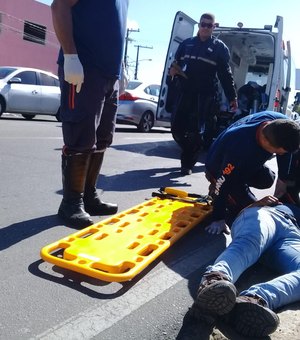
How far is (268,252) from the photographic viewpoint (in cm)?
299

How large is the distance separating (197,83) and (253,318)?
15.0 feet

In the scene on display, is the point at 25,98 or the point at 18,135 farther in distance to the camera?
the point at 25,98

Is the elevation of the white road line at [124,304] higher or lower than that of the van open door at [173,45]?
lower

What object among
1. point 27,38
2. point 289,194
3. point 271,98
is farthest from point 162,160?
point 27,38

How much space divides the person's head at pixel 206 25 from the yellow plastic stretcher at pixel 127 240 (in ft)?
9.66

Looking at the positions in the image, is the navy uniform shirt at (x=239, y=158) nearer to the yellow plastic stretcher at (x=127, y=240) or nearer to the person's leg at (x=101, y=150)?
the yellow plastic stretcher at (x=127, y=240)

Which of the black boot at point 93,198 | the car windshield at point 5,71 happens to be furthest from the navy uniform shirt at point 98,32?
the car windshield at point 5,71

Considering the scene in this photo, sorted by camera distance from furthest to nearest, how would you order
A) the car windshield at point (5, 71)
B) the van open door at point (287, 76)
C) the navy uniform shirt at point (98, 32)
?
1. the car windshield at point (5, 71)
2. the van open door at point (287, 76)
3. the navy uniform shirt at point (98, 32)

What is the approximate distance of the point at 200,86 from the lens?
254 inches

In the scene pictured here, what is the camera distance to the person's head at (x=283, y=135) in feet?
10.7

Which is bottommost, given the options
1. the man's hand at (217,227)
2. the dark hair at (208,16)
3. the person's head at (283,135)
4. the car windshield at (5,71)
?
the man's hand at (217,227)

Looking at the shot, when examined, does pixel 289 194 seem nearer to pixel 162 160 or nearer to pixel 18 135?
pixel 162 160

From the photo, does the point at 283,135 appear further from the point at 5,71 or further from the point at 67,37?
the point at 5,71

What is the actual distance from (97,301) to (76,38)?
6.22 feet
